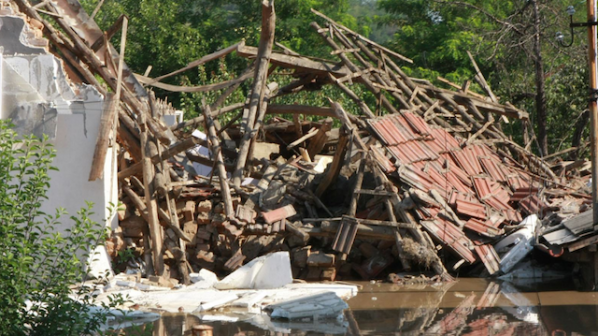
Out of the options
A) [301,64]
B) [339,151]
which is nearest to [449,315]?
[339,151]

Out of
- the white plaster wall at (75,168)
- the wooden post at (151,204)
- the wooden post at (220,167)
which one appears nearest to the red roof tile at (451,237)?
the wooden post at (220,167)

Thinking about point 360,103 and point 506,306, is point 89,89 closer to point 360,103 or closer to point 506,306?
point 360,103

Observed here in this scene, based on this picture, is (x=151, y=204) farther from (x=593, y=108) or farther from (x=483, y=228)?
(x=593, y=108)

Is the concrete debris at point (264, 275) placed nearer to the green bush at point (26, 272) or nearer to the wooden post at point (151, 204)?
the wooden post at point (151, 204)

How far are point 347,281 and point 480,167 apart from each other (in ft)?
13.3

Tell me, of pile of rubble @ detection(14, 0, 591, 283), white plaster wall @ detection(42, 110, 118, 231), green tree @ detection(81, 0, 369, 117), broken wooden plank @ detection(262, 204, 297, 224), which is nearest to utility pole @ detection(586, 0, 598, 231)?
pile of rubble @ detection(14, 0, 591, 283)

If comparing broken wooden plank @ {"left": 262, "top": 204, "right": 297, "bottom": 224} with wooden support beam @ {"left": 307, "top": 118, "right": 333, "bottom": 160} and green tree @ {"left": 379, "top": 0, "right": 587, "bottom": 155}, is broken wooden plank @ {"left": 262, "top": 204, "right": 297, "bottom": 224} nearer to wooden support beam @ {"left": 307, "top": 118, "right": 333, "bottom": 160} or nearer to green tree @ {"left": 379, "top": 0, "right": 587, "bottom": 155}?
wooden support beam @ {"left": 307, "top": 118, "right": 333, "bottom": 160}

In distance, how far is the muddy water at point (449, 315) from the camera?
9148mm

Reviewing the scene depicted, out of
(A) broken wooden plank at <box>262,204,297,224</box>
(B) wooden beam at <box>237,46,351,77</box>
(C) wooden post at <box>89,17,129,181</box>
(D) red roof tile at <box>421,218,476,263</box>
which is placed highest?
(B) wooden beam at <box>237,46,351,77</box>

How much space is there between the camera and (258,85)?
14.5 meters

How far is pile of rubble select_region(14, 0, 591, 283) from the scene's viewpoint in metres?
12.6

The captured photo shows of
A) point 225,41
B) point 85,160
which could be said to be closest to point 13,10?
point 85,160

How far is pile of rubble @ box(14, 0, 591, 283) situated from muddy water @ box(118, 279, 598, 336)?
0.89 m

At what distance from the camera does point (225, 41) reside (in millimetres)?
32750
